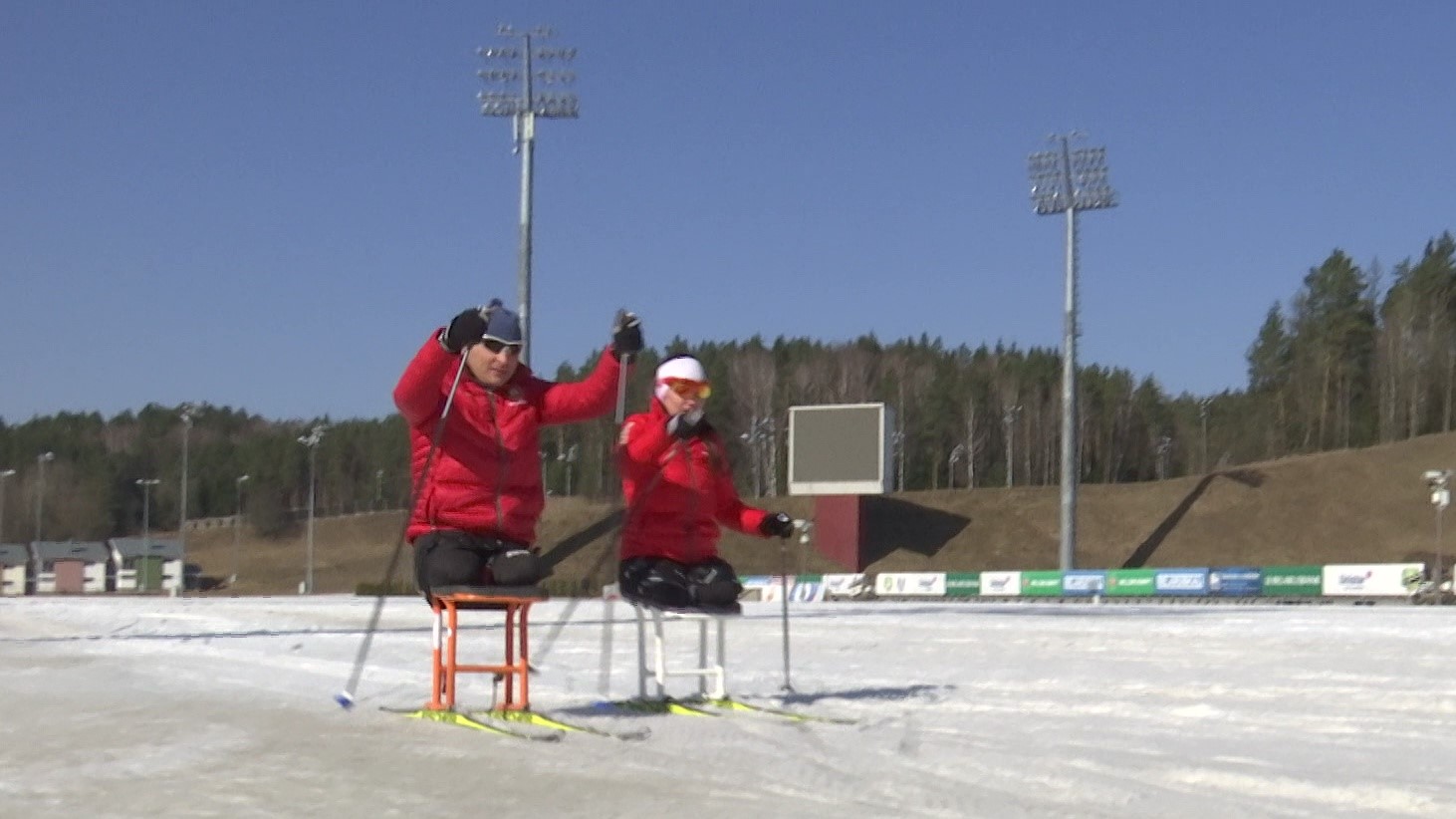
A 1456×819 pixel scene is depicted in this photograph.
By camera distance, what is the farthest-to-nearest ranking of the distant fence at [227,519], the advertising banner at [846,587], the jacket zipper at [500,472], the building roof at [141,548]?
the distant fence at [227,519] → the building roof at [141,548] → the advertising banner at [846,587] → the jacket zipper at [500,472]

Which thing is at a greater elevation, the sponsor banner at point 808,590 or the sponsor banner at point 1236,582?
the sponsor banner at point 1236,582

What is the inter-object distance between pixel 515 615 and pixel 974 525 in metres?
68.2

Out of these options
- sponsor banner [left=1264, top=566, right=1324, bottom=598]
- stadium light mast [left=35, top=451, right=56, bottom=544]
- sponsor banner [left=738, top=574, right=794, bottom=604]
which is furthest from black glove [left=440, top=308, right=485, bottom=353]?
stadium light mast [left=35, top=451, right=56, bottom=544]

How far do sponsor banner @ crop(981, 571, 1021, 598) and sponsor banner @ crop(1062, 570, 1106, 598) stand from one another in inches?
63.5

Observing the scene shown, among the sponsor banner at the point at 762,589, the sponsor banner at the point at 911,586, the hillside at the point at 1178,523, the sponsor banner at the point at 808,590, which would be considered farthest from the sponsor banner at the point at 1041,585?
the hillside at the point at 1178,523

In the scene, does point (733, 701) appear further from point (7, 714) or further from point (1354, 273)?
point (1354, 273)

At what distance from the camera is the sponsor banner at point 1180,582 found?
45.3 metres

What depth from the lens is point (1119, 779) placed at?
18.7 ft

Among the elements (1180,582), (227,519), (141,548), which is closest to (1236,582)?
(1180,582)

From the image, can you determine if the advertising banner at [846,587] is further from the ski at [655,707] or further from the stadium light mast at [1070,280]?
the ski at [655,707]

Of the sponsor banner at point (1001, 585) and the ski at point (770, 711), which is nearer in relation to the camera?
the ski at point (770, 711)

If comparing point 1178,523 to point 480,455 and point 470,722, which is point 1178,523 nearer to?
point 480,455

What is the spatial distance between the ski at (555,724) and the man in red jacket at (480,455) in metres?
0.60

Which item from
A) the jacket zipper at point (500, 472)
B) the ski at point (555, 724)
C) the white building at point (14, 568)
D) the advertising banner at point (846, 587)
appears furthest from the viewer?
the white building at point (14, 568)
